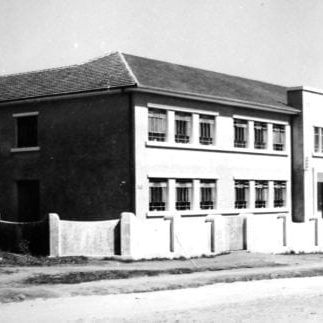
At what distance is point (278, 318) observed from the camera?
11805 mm

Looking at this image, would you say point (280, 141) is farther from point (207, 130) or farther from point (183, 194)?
point (183, 194)

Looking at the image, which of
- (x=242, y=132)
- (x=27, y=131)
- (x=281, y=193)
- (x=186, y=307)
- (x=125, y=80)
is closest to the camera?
(x=186, y=307)

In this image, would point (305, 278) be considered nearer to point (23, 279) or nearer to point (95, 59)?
point (23, 279)

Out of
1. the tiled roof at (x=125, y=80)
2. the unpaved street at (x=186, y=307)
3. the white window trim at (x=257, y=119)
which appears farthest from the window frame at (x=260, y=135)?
the unpaved street at (x=186, y=307)


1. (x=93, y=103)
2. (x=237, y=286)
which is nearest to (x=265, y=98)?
(x=93, y=103)

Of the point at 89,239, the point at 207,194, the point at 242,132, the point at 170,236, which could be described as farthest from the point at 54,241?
the point at 242,132

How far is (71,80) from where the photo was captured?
27828mm

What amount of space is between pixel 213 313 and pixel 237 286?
4401 mm

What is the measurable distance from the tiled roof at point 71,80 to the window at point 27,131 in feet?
3.10

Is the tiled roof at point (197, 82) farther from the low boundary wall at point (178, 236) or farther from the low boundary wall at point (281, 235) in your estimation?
the low boundary wall at point (281, 235)

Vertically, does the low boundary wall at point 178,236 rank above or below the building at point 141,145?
below

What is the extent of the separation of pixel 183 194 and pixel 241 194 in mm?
4094

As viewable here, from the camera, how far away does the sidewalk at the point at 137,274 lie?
15.1 metres

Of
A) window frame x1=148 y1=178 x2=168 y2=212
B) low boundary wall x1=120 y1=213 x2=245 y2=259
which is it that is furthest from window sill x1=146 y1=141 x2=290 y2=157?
low boundary wall x1=120 y1=213 x2=245 y2=259
